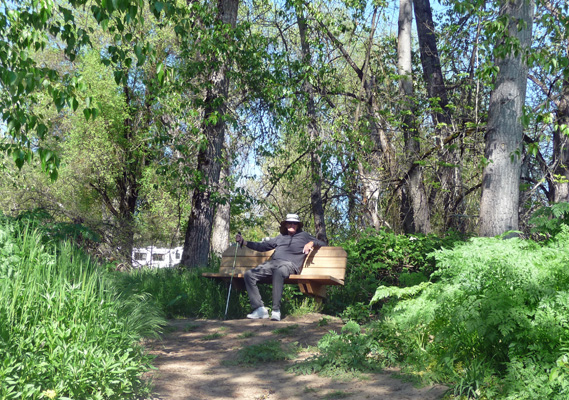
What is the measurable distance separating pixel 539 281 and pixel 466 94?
10068 mm

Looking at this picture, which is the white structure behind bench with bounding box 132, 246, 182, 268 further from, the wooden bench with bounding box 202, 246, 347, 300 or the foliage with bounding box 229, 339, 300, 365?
the foliage with bounding box 229, 339, 300, 365

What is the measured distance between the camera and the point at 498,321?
4102mm

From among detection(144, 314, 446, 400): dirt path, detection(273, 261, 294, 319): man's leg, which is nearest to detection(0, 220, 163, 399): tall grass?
detection(144, 314, 446, 400): dirt path

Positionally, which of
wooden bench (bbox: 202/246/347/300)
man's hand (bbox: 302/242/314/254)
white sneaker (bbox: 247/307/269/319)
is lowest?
white sneaker (bbox: 247/307/269/319)

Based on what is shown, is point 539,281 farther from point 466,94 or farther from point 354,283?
point 466,94

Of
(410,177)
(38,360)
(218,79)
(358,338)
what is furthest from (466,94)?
Result: (38,360)

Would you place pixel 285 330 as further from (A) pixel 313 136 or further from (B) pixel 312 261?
(A) pixel 313 136

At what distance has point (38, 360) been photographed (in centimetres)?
377

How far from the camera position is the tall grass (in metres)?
3.63

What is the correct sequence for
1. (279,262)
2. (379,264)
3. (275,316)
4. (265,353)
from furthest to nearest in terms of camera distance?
(379,264)
(279,262)
(275,316)
(265,353)

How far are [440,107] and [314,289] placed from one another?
577 centimetres

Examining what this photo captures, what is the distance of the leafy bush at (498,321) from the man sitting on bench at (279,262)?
3069 millimetres

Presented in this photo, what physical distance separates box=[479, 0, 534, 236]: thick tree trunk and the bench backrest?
2168 mm

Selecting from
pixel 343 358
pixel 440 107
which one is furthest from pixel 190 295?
pixel 440 107
